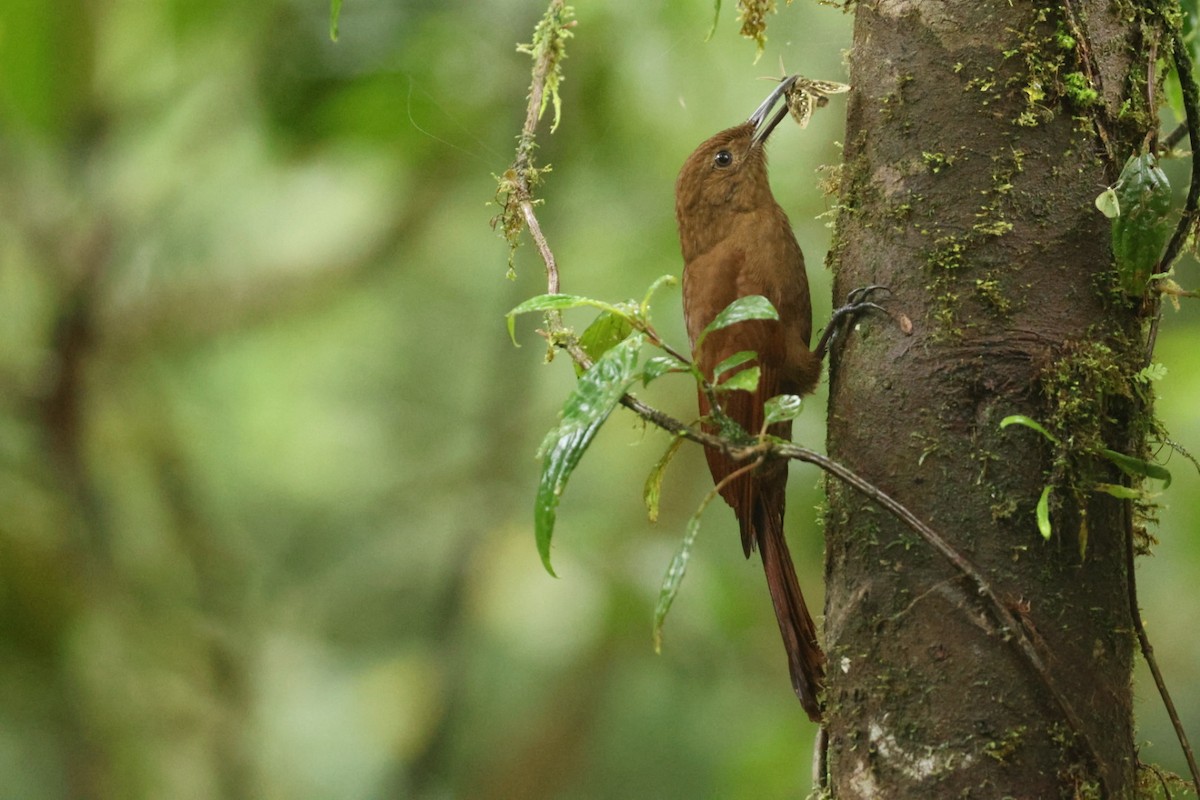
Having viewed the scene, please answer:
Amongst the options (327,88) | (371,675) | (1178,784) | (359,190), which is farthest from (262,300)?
(1178,784)

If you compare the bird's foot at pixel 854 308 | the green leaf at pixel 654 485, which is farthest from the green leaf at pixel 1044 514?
the green leaf at pixel 654 485

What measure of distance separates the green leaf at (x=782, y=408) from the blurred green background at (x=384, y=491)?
5.64 feet

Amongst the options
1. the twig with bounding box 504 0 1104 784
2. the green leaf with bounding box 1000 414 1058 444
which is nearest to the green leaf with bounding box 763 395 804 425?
the twig with bounding box 504 0 1104 784

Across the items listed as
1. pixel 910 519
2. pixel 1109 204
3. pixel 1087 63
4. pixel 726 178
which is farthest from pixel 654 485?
pixel 726 178

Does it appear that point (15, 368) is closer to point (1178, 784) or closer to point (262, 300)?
point (262, 300)

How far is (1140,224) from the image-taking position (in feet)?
4.68

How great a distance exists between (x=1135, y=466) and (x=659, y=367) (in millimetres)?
633

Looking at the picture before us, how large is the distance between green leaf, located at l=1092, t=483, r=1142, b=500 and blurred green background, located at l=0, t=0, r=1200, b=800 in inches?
59.3

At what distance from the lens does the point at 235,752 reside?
11.9 feet

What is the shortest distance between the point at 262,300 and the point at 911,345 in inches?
118

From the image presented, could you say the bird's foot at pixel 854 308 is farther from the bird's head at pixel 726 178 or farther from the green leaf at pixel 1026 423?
the bird's head at pixel 726 178

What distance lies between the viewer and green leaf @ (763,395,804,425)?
134 cm

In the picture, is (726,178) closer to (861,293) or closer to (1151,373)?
(861,293)

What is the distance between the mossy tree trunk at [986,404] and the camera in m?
1.35
